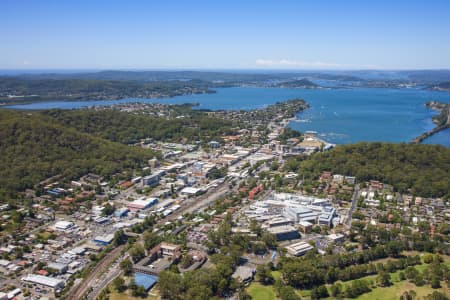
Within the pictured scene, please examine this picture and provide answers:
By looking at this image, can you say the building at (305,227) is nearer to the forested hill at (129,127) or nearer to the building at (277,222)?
the building at (277,222)

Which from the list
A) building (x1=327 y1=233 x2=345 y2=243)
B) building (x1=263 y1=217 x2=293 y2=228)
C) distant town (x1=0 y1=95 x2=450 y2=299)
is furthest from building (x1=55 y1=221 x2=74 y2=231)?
building (x1=327 y1=233 x2=345 y2=243)

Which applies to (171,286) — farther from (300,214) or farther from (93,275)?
(300,214)

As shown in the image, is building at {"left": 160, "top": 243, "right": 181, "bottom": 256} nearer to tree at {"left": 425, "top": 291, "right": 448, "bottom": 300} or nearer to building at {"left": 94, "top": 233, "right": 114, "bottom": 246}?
building at {"left": 94, "top": 233, "right": 114, "bottom": 246}

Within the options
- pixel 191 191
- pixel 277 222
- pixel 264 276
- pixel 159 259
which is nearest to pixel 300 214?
pixel 277 222

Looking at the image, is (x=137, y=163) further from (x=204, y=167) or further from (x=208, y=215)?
(x=208, y=215)

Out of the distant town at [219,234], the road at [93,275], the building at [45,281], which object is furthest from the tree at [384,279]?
the building at [45,281]
